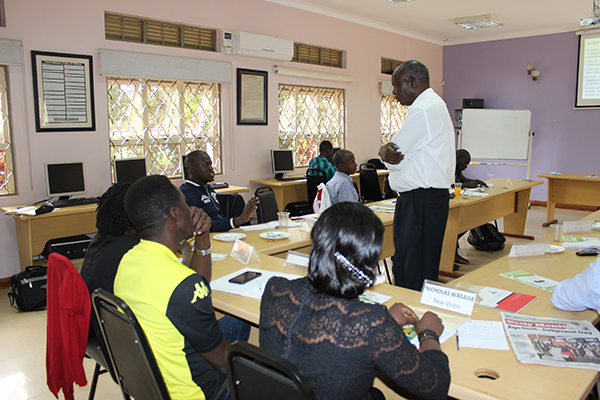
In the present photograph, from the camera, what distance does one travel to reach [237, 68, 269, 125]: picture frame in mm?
5676

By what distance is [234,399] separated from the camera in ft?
3.74

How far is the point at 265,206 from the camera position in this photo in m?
3.47

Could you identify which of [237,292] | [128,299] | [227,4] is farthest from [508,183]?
[128,299]

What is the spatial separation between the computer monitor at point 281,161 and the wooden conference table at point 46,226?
253cm

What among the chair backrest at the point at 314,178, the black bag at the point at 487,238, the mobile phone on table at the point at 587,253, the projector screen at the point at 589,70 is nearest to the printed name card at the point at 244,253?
the mobile phone on table at the point at 587,253

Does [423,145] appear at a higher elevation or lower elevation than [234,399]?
higher

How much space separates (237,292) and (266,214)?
1.68m

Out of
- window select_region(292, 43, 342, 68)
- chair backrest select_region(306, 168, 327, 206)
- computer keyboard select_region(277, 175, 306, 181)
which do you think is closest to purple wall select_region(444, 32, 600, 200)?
window select_region(292, 43, 342, 68)

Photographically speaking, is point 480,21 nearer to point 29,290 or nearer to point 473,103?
point 473,103

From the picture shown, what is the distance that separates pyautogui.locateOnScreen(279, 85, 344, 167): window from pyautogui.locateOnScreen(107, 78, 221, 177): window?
119cm

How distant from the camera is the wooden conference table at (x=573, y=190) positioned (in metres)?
6.07

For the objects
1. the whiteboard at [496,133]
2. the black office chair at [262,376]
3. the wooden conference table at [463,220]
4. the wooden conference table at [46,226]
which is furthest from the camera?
the whiteboard at [496,133]

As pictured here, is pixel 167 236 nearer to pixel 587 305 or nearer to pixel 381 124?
pixel 587 305

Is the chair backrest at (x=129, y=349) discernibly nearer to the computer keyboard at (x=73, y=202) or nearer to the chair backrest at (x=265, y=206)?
the chair backrest at (x=265, y=206)
